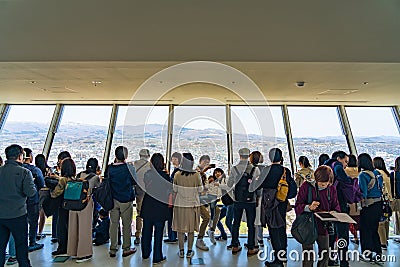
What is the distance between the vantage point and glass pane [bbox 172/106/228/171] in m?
5.84

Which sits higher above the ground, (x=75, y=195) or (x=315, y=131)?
(x=315, y=131)

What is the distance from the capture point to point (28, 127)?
7461mm

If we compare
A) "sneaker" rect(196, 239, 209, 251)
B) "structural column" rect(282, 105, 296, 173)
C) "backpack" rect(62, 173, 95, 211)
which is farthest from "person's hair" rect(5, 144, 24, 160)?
"structural column" rect(282, 105, 296, 173)

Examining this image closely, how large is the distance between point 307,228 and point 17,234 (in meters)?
2.98

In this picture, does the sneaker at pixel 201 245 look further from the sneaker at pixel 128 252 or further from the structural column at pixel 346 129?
the structural column at pixel 346 129

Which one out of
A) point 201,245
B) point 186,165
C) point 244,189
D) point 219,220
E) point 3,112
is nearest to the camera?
point 186,165

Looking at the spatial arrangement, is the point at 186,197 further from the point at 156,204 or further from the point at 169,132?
the point at 169,132

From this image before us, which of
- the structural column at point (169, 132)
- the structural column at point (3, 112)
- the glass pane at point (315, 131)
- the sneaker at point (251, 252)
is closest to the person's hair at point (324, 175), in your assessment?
the sneaker at point (251, 252)

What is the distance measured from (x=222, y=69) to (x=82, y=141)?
4820mm

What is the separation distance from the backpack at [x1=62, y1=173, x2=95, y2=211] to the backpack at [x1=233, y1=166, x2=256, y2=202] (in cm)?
196

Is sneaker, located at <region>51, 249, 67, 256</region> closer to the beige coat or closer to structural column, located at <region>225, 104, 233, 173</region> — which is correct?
the beige coat

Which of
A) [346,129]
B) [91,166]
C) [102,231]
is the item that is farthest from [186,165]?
[346,129]
